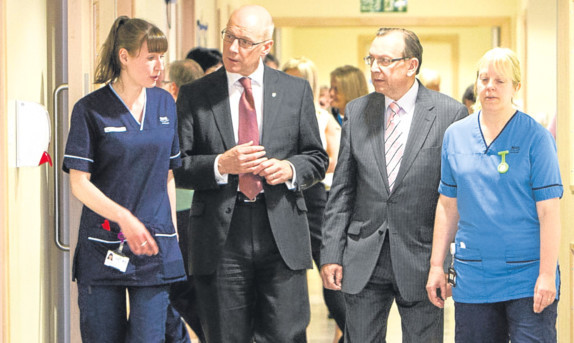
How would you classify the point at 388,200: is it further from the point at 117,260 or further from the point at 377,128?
the point at 117,260

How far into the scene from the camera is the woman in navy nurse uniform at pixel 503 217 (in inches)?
107

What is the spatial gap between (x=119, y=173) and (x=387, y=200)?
90cm

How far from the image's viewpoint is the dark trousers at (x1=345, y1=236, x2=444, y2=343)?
3.00 meters

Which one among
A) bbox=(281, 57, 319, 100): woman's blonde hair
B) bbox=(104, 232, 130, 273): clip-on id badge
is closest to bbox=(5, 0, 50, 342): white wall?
bbox=(104, 232, 130, 273): clip-on id badge

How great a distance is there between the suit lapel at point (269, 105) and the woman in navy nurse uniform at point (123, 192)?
40 centimetres

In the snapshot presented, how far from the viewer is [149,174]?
2902mm

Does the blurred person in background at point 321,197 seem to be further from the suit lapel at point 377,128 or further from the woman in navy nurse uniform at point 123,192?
the woman in navy nurse uniform at point 123,192

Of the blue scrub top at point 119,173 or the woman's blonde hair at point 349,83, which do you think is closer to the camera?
the blue scrub top at point 119,173

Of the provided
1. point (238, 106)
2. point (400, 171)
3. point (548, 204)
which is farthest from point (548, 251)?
point (238, 106)

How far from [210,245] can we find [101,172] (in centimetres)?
50

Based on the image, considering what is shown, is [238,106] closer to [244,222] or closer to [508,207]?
[244,222]

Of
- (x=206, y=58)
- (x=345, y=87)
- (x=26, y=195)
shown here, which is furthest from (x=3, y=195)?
(x=345, y=87)

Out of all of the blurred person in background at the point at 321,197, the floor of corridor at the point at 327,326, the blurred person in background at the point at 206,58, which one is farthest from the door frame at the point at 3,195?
the floor of corridor at the point at 327,326

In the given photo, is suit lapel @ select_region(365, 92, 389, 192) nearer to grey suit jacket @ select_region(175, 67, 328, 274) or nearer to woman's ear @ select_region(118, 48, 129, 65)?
grey suit jacket @ select_region(175, 67, 328, 274)
